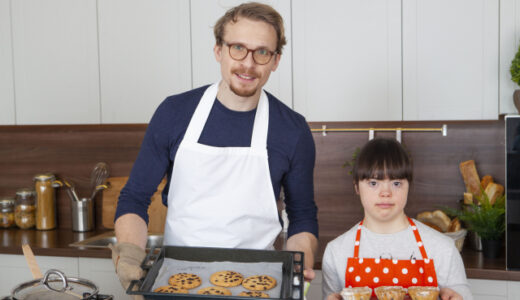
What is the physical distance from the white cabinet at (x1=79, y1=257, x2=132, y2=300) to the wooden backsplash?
48 cm

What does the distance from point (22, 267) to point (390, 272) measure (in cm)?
169

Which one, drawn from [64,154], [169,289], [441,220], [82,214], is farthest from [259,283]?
[64,154]

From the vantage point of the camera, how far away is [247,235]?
1.41m

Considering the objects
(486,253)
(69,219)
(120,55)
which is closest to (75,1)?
(120,55)

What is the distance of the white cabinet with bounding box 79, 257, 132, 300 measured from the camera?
7.19 ft

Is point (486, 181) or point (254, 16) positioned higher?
point (254, 16)

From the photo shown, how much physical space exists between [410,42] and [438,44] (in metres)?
0.11

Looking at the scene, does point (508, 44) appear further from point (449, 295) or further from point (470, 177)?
point (449, 295)

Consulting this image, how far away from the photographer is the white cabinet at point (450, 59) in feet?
6.83

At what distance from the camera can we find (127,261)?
1076 millimetres

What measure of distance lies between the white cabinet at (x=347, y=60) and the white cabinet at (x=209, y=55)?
0.15 ft

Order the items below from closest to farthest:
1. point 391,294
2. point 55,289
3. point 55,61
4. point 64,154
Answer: point 55,289 < point 391,294 < point 55,61 < point 64,154

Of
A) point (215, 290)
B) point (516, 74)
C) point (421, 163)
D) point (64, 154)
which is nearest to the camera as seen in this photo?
point (215, 290)

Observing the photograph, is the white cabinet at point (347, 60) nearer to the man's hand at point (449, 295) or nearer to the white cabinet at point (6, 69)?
the man's hand at point (449, 295)
